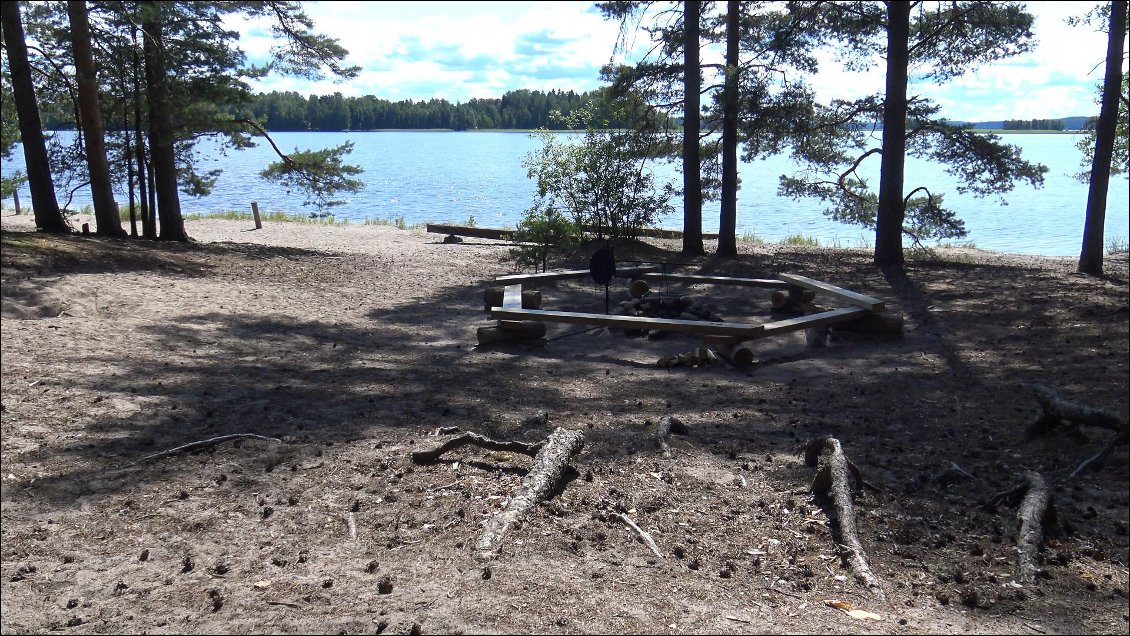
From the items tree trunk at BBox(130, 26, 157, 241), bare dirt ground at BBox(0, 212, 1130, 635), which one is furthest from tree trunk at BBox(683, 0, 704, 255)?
tree trunk at BBox(130, 26, 157, 241)

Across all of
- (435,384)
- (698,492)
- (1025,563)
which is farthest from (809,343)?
(1025,563)

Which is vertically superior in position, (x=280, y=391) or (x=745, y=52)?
(x=745, y=52)

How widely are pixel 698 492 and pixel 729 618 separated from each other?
53.2 inches

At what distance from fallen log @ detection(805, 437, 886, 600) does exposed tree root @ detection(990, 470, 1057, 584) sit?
2.16 ft

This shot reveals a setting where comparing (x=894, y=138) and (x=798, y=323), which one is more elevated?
(x=894, y=138)

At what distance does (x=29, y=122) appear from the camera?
1380 cm

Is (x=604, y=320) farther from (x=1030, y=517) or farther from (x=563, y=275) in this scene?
(x=1030, y=517)

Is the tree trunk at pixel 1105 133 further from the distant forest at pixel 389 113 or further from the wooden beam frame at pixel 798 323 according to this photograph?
the distant forest at pixel 389 113

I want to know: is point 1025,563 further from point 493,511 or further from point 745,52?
point 745,52

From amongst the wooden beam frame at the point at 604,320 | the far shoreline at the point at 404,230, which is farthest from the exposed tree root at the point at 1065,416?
the far shoreline at the point at 404,230

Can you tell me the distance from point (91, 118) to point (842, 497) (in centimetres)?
1417

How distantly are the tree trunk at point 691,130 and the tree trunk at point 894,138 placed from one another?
3516mm

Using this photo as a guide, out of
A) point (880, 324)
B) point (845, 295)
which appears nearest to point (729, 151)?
point (845, 295)

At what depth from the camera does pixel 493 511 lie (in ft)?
14.0
